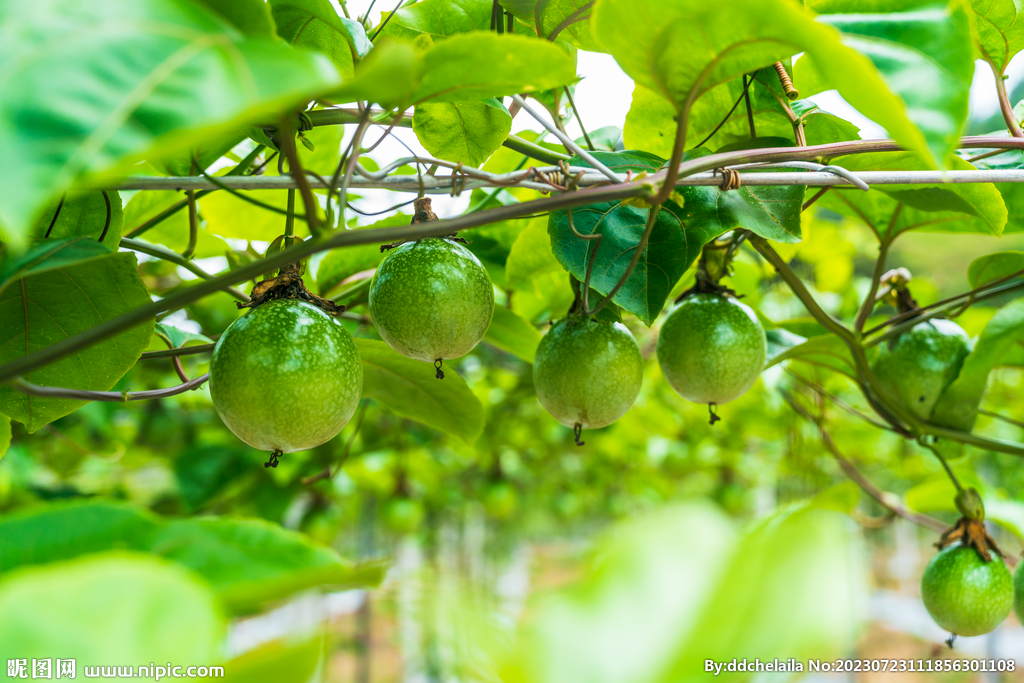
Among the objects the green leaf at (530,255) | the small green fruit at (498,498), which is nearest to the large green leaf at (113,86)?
the green leaf at (530,255)

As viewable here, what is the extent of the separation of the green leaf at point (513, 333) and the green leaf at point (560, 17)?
1.10 feet

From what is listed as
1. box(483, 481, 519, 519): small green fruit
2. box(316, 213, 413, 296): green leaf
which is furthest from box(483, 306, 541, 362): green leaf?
box(483, 481, 519, 519): small green fruit

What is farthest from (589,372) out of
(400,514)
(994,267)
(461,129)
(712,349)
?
(400,514)

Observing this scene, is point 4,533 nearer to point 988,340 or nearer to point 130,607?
point 130,607

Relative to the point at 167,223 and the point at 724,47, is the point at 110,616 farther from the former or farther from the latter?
the point at 167,223

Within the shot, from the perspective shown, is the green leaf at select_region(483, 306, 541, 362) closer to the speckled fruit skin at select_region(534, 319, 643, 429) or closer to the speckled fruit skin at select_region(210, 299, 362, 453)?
the speckled fruit skin at select_region(534, 319, 643, 429)

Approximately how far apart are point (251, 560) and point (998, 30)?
0.86 m

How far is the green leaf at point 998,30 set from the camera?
0.67 meters

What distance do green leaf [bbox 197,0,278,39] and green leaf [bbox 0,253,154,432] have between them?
269 millimetres

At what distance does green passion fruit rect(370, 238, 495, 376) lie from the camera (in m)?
0.58

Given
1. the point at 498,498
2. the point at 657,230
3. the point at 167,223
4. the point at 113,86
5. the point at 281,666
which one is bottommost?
the point at 281,666

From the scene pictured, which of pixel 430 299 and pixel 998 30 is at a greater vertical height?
pixel 998 30

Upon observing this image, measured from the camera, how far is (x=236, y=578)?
0.97ft

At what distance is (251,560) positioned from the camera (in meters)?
0.31
